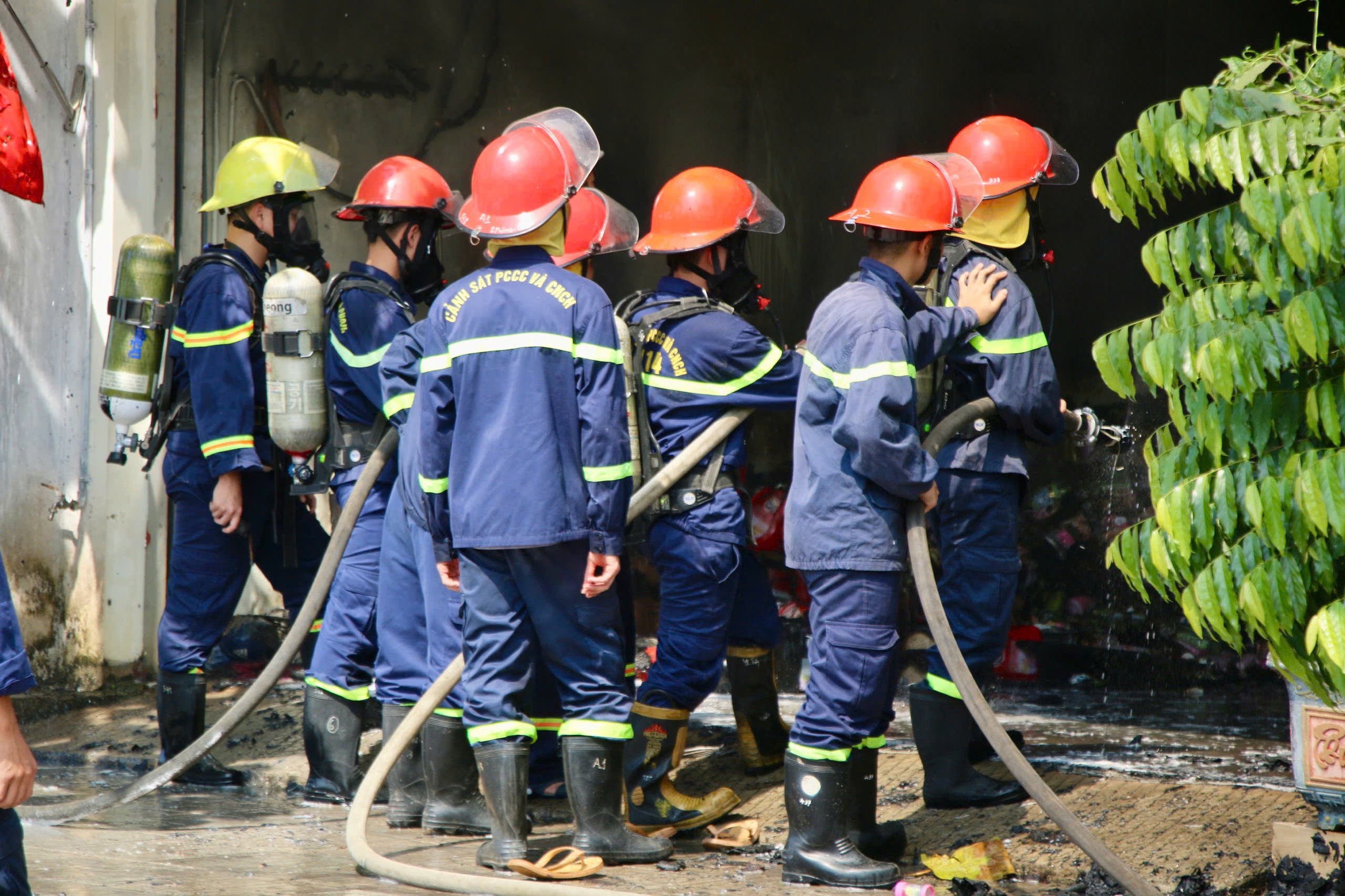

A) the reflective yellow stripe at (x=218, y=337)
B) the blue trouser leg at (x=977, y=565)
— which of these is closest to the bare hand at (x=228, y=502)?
the reflective yellow stripe at (x=218, y=337)

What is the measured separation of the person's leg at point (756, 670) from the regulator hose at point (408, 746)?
2.14 ft

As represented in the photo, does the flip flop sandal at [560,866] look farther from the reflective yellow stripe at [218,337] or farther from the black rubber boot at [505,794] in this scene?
the reflective yellow stripe at [218,337]

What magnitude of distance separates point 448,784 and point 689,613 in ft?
3.16

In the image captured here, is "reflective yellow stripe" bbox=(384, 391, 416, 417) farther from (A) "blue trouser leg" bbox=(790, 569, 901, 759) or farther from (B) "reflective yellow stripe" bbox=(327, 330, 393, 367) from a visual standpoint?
(A) "blue trouser leg" bbox=(790, 569, 901, 759)

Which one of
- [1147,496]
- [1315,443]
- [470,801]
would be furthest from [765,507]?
[1315,443]

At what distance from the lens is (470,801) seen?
4.65 meters

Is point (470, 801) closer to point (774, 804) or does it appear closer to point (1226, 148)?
point (774, 804)

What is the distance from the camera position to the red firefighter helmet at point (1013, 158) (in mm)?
4855

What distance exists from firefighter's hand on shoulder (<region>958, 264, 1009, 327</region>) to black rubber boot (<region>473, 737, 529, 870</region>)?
1.96 metres

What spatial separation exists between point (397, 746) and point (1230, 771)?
2.98 m

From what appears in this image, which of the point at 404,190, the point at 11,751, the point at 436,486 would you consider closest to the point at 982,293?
the point at 436,486

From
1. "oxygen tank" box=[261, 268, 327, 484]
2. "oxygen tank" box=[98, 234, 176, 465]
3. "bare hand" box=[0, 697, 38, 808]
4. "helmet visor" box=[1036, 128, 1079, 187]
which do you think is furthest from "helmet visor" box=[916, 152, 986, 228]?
"bare hand" box=[0, 697, 38, 808]

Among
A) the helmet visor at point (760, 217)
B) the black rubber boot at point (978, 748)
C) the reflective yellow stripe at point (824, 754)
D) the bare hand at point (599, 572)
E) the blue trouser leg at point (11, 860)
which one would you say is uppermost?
the helmet visor at point (760, 217)

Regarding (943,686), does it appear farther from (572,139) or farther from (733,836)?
(572,139)
